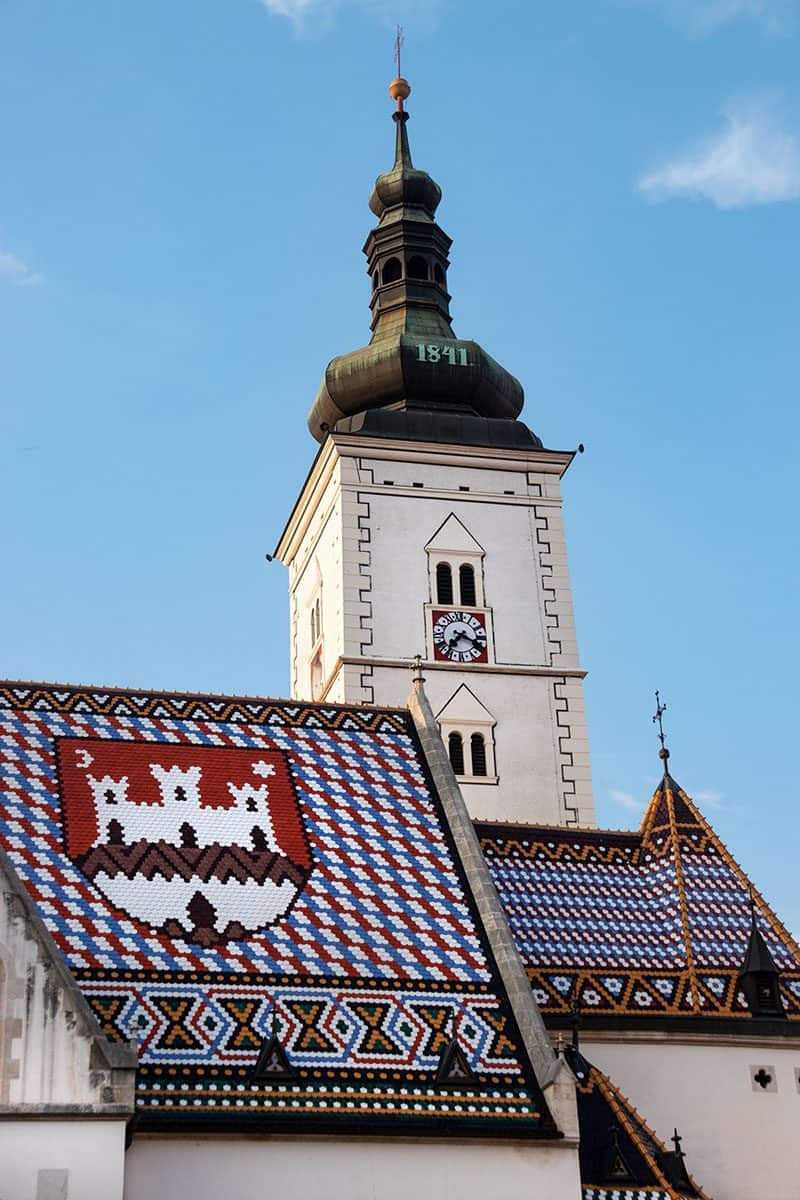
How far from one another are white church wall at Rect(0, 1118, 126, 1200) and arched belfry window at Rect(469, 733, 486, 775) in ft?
70.8

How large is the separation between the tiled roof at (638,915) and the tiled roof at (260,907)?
2.78m

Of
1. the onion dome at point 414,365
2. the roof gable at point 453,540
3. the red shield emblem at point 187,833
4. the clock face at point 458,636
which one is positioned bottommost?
the red shield emblem at point 187,833

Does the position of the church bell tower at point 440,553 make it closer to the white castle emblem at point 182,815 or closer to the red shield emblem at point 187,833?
the red shield emblem at point 187,833

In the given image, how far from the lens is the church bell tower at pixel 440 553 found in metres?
40.2

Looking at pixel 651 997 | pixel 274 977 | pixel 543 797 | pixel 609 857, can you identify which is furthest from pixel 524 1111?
pixel 543 797

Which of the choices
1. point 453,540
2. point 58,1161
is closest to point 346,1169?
point 58,1161

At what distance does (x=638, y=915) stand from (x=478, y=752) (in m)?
12.4

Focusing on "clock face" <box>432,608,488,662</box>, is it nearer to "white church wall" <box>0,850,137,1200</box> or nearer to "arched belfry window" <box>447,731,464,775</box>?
"arched belfry window" <box>447,731,464,775</box>

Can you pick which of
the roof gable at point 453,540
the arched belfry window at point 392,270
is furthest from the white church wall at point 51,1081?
the arched belfry window at point 392,270

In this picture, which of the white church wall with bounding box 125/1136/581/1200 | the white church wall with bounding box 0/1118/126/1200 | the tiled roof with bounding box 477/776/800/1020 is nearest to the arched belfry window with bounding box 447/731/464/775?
the tiled roof with bounding box 477/776/800/1020

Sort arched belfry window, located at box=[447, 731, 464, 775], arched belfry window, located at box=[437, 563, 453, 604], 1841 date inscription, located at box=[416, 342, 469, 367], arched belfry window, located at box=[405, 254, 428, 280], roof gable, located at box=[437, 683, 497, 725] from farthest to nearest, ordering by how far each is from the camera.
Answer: arched belfry window, located at box=[405, 254, 428, 280]
1841 date inscription, located at box=[416, 342, 469, 367]
arched belfry window, located at box=[437, 563, 453, 604]
roof gable, located at box=[437, 683, 497, 725]
arched belfry window, located at box=[447, 731, 464, 775]

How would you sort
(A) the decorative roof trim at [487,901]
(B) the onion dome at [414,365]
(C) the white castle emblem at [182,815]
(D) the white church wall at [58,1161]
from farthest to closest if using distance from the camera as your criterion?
(B) the onion dome at [414,365] → (C) the white castle emblem at [182,815] → (A) the decorative roof trim at [487,901] → (D) the white church wall at [58,1161]

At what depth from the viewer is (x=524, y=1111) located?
836 inches

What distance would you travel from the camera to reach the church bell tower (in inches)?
1581
